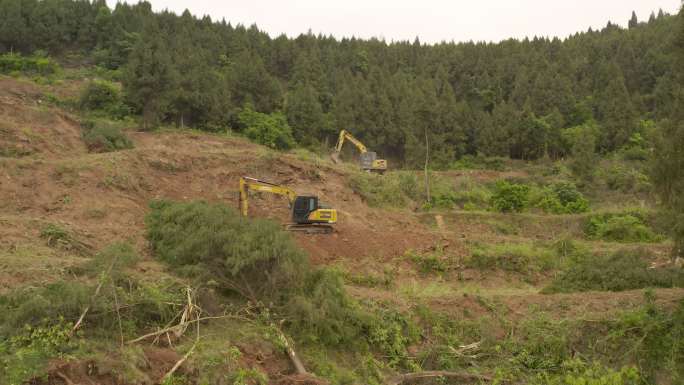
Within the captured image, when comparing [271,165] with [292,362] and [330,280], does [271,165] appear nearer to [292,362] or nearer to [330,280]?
[330,280]

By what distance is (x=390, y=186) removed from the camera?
2916cm

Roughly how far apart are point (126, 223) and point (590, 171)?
2743 centimetres

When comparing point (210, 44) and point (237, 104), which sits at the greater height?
point (210, 44)

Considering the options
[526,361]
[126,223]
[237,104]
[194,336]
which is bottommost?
[526,361]

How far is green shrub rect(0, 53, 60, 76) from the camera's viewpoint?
4125 cm

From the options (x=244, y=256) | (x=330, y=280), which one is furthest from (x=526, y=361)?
(x=244, y=256)

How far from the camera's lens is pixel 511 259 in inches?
813

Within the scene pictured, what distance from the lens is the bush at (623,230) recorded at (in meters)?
24.3

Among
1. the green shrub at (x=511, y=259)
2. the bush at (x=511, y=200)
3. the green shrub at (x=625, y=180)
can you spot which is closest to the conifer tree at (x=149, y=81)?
the bush at (x=511, y=200)

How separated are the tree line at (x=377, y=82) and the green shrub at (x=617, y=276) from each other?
18195mm

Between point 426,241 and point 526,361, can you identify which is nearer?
point 526,361

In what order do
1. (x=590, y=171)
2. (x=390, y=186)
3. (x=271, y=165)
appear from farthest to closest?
(x=590, y=171)
(x=390, y=186)
(x=271, y=165)

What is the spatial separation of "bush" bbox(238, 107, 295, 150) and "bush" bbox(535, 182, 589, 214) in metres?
15.5

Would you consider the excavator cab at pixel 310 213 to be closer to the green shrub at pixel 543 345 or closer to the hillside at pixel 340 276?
the hillside at pixel 340 276
